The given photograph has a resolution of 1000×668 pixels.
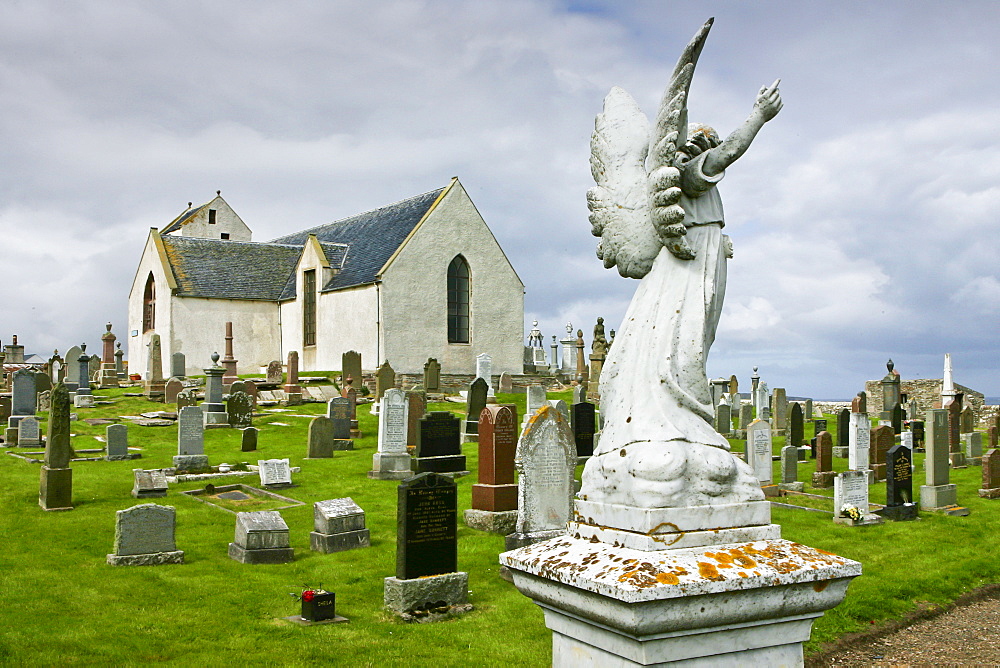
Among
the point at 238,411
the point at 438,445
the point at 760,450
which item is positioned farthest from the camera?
the point at 238,411

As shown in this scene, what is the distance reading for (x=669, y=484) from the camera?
2.44 metres

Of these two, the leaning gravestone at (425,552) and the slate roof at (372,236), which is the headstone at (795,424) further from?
the slate roof at (372,236)

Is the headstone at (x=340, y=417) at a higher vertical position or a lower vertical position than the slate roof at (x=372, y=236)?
lower

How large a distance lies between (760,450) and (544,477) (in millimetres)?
5764

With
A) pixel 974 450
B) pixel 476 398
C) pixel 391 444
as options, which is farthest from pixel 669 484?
pixel 974 450

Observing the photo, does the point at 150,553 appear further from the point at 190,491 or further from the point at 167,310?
the point at 167,310

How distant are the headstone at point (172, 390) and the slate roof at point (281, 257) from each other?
29.9ft

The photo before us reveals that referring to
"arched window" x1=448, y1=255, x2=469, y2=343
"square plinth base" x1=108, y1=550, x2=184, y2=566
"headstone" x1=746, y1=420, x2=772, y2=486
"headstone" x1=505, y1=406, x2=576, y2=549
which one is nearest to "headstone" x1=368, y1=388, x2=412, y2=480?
"headstone" x1=505, y1=406, x2=576, y2=549

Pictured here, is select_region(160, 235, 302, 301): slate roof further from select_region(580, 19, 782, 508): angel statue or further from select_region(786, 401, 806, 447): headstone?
select_region(580, 19, 782, 508): angel statue

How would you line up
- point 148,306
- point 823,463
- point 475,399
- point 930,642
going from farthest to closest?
point 148,306 < point 475,399 < point 823,463 < point 930,642

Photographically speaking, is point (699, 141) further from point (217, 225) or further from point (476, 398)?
point (217, 225)

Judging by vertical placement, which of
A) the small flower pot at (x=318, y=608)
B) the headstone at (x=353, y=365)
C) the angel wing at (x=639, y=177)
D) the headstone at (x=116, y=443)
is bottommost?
the small flower pot at (x=318, y=608)

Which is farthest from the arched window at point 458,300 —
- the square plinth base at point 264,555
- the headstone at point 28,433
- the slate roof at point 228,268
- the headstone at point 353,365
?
the square plinth base at point 264,555

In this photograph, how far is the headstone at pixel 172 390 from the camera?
27688mm
